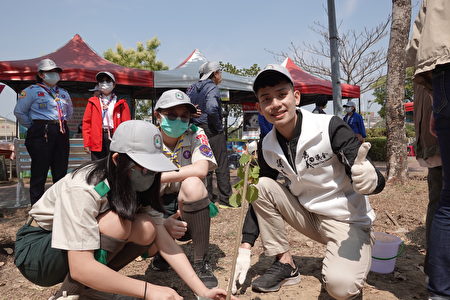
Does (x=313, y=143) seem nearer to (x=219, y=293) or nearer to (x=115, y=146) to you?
(x=219, y=293)

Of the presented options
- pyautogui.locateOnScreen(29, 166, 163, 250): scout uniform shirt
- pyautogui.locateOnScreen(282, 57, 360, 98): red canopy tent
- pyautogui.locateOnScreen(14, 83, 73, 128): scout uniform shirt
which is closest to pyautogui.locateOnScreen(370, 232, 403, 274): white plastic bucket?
pyautogui.locateOnScreen(29, 166, 163, 250): scout uniform shirt

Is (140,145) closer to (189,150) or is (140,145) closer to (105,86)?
(189,150)

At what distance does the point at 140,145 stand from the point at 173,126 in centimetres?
85

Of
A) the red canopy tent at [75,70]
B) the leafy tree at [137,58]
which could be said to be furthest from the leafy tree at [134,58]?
the red canopy tent at [75,70]

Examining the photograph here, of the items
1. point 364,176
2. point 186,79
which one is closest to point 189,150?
point 364,176

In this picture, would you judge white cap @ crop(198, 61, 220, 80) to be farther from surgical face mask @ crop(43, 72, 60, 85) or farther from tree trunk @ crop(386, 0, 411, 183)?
tree trunk @ crop(386, 0, 411, 183)

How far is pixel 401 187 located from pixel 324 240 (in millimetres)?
3475

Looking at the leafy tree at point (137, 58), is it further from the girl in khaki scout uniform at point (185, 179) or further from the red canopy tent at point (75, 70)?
the girl in khaki scout uniform at point (185, 179)

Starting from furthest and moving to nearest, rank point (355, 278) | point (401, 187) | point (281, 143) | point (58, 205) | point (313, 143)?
point (401, 187) → point (281, 143) → point (313, 143) → point (355, 278) → point (58, 205)

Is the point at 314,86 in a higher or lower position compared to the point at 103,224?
higher

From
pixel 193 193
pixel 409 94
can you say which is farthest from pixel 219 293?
pixel 409 94

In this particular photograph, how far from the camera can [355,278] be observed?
1.67 m

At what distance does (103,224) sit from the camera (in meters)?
1.52

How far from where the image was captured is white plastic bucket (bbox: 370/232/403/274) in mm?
2086
